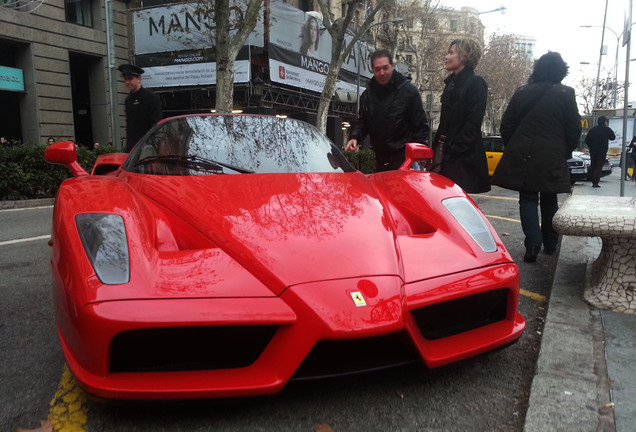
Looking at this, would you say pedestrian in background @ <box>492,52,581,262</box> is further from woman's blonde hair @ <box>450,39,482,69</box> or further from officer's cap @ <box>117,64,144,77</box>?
officer's cap @ <box>117,64,144,77</box>

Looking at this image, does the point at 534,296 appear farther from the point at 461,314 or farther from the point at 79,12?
the point at 79,12

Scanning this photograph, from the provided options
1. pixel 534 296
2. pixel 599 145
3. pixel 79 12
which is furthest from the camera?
pixel 79 12

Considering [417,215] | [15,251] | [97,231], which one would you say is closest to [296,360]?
[97,231]

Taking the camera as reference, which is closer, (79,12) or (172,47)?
(79,12)

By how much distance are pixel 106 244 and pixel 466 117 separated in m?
3.17

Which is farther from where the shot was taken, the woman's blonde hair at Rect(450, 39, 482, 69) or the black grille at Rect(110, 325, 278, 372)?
the woman's blonde hair at Rect(450, 39, 482, 69)

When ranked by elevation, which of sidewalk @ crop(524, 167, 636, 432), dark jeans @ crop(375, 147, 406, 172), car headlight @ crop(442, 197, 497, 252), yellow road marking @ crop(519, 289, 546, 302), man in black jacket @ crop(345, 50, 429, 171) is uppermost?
man in black jacket @ crop(345, 50, 429, 171)

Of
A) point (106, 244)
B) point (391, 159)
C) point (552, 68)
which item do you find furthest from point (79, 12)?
point (106, 244)

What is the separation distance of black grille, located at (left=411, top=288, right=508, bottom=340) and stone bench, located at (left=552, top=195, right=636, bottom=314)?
103 cm

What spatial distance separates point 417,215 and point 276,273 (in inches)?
38.7

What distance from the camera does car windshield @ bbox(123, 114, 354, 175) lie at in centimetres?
273

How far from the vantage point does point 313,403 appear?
1.88 metres

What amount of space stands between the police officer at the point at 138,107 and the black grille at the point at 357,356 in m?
4.71

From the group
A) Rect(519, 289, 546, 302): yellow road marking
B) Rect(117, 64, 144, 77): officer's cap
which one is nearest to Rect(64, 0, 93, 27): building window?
Rect(117, 64, 144, 77): officer's cap
